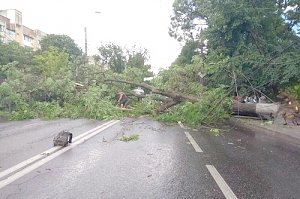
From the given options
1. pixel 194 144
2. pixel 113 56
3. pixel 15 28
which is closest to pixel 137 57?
pixel 113 56

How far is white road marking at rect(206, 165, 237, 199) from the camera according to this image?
461cm

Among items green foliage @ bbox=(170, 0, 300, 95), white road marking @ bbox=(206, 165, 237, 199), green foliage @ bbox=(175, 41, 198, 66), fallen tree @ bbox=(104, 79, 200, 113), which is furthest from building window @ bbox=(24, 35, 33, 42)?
white road marking @ bbox=(206, 165, 237, 199)

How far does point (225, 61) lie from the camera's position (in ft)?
61.9

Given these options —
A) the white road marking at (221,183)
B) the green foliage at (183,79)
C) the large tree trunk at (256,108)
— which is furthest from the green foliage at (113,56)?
the white road marking at (221,183)

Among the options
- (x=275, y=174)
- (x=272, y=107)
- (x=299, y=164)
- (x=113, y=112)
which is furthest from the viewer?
(x=113, y=112)

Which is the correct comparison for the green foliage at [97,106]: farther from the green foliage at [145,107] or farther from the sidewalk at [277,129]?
the sidewalk at [277,129]

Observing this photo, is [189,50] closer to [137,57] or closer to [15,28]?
[137,57]

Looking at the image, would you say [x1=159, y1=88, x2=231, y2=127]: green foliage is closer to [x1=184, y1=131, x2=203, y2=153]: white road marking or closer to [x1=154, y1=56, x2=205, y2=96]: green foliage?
[x1=154, y1=56, x2=205, y2=96]: green foliage

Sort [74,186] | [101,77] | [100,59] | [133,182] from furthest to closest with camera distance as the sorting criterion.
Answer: [100,59] < [101,77] < [133,182] < [74,186]

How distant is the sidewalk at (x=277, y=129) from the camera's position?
11528mm

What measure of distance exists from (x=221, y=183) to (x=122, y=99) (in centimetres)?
1520

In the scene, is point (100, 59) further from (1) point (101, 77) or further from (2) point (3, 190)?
(2) point (3, 190)

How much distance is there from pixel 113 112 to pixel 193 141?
28.3 feet

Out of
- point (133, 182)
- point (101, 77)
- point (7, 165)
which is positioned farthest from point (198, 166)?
point (101, 77)
